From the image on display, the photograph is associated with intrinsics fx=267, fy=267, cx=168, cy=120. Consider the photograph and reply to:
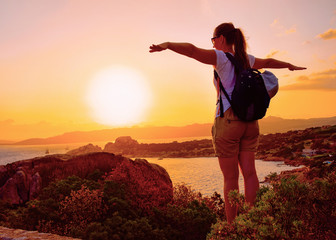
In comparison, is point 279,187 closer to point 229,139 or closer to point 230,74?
point 229,139

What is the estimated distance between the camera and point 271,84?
323 centimetres

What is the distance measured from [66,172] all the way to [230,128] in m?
6.79

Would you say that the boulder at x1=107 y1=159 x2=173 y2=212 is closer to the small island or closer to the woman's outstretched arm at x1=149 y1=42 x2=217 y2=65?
the small island

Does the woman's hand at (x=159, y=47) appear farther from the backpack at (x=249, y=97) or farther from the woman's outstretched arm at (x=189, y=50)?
the backpack at (x=249, y=97)

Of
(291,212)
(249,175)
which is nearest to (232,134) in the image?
(249,175)

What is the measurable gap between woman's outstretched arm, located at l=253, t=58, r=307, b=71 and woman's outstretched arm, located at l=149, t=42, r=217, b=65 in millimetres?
1014

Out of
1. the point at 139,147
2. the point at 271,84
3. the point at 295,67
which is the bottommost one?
the point at 139,147

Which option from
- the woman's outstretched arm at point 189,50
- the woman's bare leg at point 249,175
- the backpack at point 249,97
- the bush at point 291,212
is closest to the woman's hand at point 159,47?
the woman's outstretched arm at point 189,50

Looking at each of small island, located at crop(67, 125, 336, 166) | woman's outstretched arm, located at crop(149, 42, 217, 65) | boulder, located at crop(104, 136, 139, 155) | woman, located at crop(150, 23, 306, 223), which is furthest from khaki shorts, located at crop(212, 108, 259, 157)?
boulder, located at crop(104, 136, 139, 155)

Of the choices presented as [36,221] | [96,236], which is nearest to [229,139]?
[96,236]

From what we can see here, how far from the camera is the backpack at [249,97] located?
3.04m

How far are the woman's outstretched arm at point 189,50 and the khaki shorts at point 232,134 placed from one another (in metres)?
0.65

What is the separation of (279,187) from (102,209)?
4.39 meters

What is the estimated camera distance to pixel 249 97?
306cm
